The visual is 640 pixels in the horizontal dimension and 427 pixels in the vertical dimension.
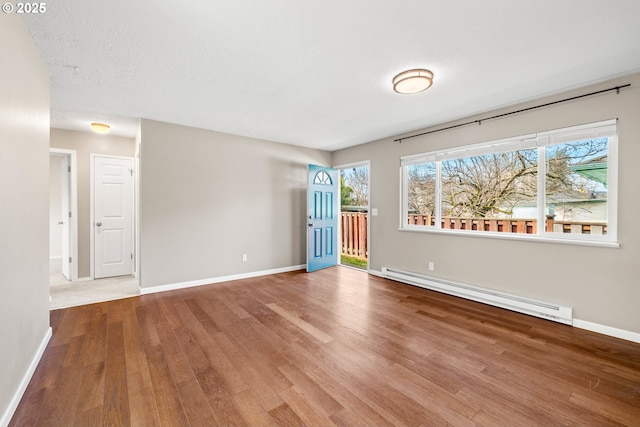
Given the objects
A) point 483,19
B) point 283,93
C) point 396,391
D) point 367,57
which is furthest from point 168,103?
point 396,391

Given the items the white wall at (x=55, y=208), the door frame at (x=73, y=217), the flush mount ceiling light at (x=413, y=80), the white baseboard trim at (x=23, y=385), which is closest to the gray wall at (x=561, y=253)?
the flush mount ceiling light at (x=413, y=80)

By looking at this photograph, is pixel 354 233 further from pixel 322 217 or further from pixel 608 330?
pixel 608 330

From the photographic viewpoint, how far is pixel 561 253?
2900 mm

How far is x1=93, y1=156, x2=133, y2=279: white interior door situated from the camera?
4559 mm

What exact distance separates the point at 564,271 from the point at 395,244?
216 cm

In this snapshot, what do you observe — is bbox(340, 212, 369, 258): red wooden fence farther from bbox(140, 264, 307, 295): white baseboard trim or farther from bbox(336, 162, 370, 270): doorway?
bbox(140, 264, 307, 295): white baseboard trim

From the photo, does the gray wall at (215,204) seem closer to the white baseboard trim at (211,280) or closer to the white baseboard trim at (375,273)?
the white baseboard trim at (211,280)

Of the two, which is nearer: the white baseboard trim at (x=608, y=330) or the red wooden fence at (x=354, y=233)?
the white baseboard trim at (x=608, y=330)

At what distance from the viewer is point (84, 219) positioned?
4.48 meters

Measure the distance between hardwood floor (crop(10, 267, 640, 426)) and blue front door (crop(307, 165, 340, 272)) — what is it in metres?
2.03

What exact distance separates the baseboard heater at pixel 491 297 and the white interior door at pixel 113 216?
470 centimetres

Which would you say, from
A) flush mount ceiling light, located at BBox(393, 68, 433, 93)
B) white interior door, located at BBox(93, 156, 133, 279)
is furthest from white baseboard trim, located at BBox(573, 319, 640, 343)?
white interior door, located at BBox(93, 156, 133, 279)

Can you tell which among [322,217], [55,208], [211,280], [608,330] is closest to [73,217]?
[211,280]

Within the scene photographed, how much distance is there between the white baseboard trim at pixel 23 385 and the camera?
1491 mm
